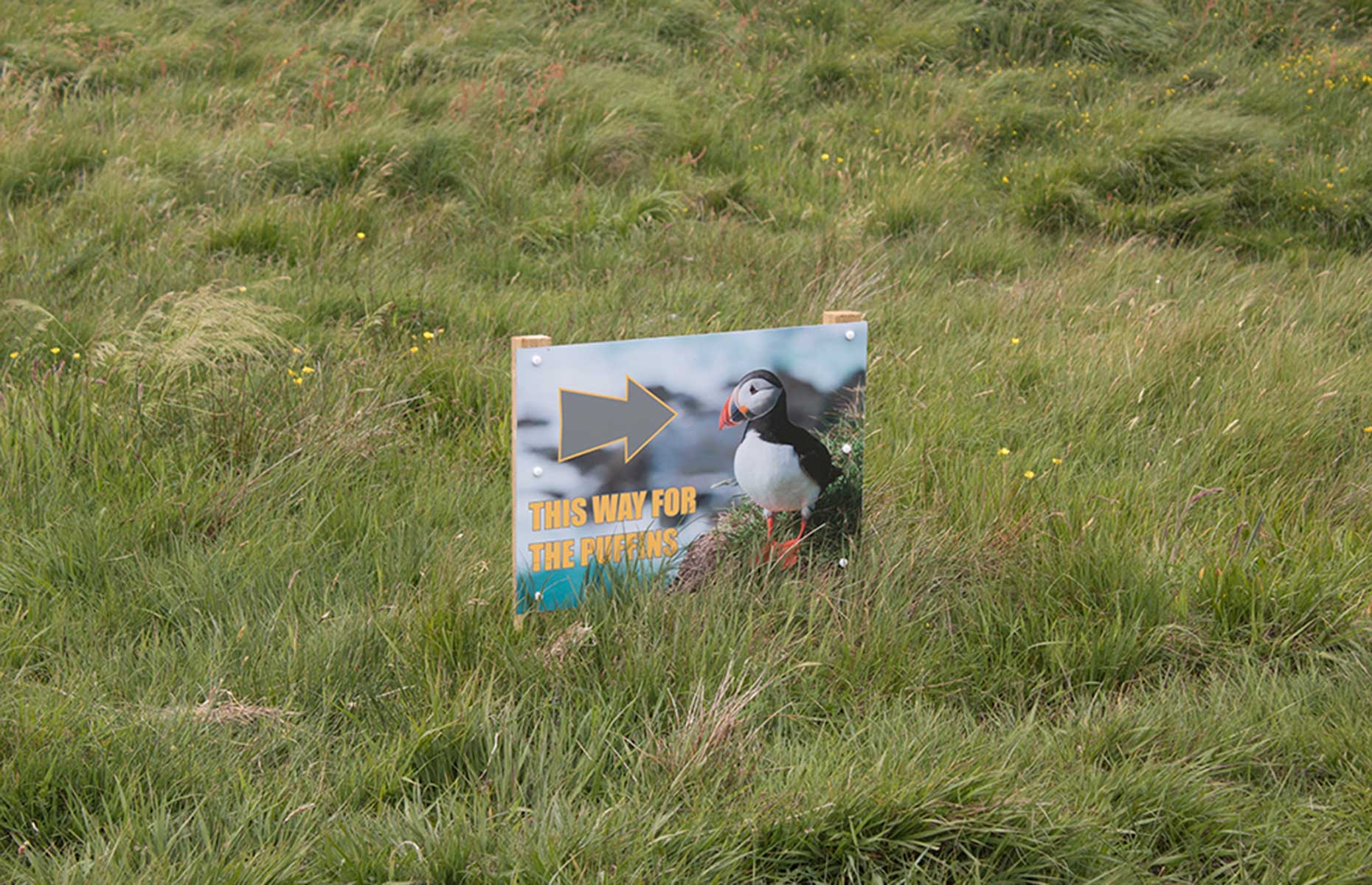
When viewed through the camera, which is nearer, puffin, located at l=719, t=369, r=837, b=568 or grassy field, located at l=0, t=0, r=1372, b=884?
grassy field, located at l=0, t=0, r=1372, b=884

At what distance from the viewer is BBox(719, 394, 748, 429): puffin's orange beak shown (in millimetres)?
3076

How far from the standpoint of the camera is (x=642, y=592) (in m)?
2.91

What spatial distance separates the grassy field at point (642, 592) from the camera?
2262 millimetres

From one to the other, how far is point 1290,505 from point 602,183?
194 inches

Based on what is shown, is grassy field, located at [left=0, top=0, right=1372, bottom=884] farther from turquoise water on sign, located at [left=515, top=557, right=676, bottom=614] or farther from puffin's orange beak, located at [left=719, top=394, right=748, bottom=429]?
puffin's orange beak, located at [left=719, top=394, right=748, bottom=429]

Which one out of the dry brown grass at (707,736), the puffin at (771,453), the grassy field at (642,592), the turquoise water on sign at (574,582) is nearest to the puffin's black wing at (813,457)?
the puffin at (771,453)

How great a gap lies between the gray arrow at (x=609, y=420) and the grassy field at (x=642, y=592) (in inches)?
15.6

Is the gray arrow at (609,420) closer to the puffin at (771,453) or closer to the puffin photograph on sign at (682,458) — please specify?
the puffin photograph on sign at (682,458)

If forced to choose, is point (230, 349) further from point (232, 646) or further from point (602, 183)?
point (602, 183)

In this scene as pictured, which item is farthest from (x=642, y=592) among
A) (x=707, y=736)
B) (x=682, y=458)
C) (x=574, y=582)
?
(x=707, y=736)

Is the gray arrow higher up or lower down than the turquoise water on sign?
higher up

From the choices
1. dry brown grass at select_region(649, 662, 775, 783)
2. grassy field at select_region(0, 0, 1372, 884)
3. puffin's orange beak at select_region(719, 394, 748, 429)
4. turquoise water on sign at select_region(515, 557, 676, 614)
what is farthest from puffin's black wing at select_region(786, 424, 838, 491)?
dry brown grass at select_region(649, 662, 775, 783)

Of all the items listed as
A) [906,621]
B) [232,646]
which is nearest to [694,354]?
[906,621]

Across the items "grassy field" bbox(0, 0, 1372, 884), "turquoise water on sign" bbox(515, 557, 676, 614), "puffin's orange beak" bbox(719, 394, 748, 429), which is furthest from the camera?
"puffin's orange beak" bbox(719, 394, 748, 429)
